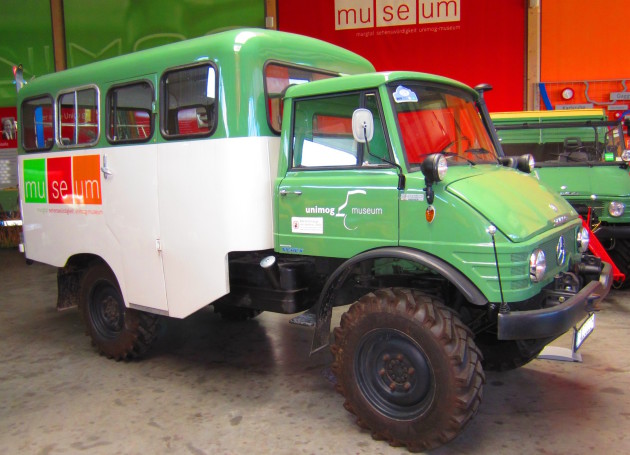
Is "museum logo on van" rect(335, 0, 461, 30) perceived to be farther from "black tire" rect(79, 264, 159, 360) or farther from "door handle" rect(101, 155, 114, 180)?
"black tire" rect(79, 264, 159, 360)

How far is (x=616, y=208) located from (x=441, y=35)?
18.1 feet

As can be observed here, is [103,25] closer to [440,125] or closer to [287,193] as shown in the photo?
[287,193]

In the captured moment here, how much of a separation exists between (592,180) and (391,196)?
4.65 meters

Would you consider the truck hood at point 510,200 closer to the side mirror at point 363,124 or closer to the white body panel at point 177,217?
the side mirror at point 363,124

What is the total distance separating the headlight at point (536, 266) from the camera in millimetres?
3158

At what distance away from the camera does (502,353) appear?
170 inches

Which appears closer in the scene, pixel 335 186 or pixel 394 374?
pixel 394 374

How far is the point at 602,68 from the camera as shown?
10141 millimetres

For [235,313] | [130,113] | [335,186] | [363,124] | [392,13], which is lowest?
[235,313]

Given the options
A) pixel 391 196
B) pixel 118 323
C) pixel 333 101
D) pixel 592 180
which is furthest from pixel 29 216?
pixel 592 180

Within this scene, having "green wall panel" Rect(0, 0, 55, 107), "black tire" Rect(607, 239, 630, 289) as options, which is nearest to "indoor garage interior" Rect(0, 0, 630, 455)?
"black tire" Rect(607, 239, 630, 289)

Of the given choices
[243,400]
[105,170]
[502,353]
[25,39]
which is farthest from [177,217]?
[25,39]

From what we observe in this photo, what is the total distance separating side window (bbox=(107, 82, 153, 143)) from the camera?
14.8ft

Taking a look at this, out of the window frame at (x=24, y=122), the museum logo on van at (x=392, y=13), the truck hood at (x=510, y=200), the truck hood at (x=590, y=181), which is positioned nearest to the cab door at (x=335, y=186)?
the truck hood at (x=510, y=200)
